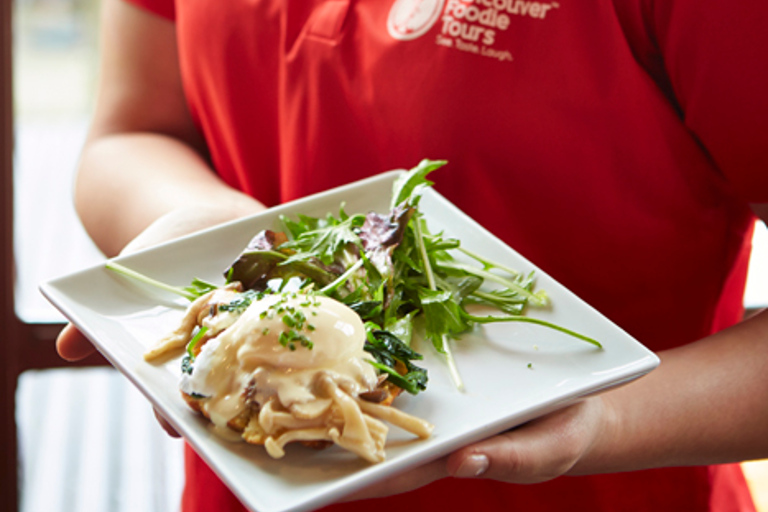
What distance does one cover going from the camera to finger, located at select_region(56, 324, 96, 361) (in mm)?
1196

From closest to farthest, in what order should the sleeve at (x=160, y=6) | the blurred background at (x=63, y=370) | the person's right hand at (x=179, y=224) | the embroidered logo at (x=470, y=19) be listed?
1. the embroidered logo at (x=470, y=19)
2. the person's right hand at (x=179, y=224)
3. the sleeve at (x=160, y=6)
4. the blurred background at (x=63, y=370)

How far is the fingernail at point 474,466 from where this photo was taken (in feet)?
3.00

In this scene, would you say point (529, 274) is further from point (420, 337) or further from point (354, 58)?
point (354, 58)

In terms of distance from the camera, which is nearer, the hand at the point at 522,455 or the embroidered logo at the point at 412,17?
the hand at the point at 522,455

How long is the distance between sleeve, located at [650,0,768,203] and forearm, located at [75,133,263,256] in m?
0.87

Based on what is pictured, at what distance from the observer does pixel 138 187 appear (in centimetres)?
172

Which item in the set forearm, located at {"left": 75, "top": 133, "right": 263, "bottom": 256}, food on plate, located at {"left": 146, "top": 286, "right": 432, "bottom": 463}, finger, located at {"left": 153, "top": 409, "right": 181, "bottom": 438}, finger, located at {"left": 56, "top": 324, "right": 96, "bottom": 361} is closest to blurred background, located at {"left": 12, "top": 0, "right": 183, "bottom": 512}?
forearm, located at {"left": 75, "top": 133, "right": 263, "bottom": 256}


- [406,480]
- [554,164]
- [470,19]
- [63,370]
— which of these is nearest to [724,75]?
[554,164]

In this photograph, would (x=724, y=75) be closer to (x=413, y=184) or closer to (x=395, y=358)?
(x=413, y=184)

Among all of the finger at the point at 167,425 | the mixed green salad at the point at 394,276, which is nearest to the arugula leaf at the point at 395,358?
the mixed green salad at the point at 394,276

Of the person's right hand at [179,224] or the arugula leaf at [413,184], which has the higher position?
the arugula leaf at [413,184]

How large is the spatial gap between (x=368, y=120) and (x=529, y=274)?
47 centimetres

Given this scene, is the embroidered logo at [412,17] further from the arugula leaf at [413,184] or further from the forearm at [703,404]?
the forearm at [703,404]

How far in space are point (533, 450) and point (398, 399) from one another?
8.2 inches
